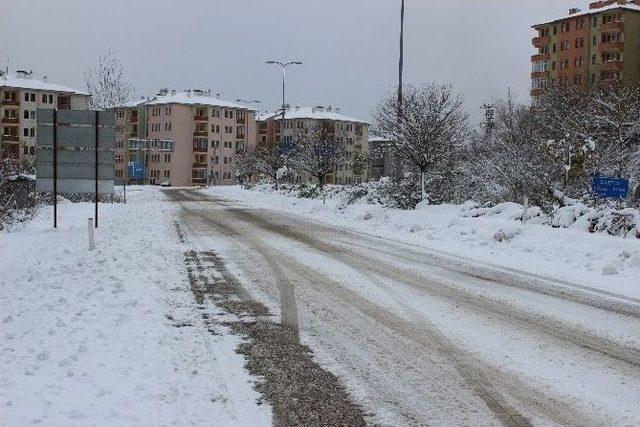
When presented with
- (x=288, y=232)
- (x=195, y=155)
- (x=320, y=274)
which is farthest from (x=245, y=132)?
(x=320, y=274)

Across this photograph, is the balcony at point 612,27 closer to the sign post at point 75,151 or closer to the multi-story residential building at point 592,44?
the multi-story residential building at point 592,44

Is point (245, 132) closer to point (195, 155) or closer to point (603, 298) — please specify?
point (195, 155)

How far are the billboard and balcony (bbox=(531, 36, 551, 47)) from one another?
91.1m

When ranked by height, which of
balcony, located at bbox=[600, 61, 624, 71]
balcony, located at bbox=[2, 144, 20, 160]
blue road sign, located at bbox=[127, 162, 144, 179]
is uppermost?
balcony, located at bbox=[600, 61, 624, 71]

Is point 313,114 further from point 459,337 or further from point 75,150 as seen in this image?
point 459,337

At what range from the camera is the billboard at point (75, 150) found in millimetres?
20062

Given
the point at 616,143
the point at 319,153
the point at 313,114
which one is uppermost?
the point at 313,114

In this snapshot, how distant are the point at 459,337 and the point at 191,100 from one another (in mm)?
121376

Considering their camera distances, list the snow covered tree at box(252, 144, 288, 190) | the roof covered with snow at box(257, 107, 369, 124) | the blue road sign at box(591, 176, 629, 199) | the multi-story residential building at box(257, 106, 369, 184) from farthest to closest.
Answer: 1. the roof covered with snow at box(257, 107, 369, 124)
2. the multi-story residential building at box(257, 106, 369, 184)
3. the snow covered tree at box(252, 144, 288, 190)
4. the blue road sign at box(591, 176, 629, 199)

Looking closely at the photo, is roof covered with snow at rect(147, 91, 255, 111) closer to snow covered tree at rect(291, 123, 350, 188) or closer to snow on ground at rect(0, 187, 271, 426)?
snow covered tree at rect(291, 123, 350, 188)

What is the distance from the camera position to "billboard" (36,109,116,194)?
20062mm

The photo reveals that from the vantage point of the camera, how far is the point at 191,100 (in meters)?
123

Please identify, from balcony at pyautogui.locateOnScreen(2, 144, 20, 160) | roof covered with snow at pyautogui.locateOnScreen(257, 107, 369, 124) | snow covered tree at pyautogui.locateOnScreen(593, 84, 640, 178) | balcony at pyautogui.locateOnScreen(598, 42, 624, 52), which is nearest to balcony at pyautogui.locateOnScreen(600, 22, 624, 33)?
balcony at pyautogui.locateOnScreen(598, 42, 624, 52)

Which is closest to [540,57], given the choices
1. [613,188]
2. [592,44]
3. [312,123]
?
[592,44]
